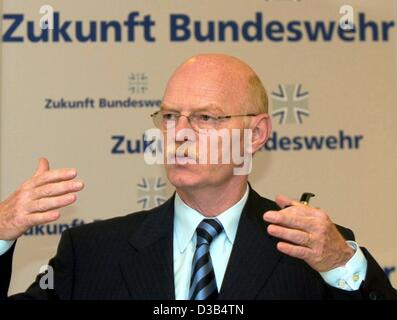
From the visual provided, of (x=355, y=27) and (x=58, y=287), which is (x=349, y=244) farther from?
(x=355, y=27)

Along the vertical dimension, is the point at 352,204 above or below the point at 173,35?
below

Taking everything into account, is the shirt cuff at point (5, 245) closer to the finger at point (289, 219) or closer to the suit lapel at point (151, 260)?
the suit lapel at point (151, 260)

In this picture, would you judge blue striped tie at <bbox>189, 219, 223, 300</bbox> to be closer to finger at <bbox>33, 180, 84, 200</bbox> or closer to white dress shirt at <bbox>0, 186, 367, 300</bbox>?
white dress shirt at <bbox>0, 186, 367, 300</bbox>

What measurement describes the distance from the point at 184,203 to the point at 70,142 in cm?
112

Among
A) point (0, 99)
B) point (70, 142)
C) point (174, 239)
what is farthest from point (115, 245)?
point (0, 99)

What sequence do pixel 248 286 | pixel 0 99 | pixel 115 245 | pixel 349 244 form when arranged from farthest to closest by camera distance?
pixel 0 99
pixel 115 245
pixel 248 286
pixel 349 244

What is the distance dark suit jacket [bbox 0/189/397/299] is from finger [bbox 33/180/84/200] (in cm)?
31

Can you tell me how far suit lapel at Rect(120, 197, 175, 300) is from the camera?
67.5 inches

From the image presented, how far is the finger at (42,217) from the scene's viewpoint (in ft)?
4.67

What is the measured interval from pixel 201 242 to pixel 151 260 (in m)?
0.15

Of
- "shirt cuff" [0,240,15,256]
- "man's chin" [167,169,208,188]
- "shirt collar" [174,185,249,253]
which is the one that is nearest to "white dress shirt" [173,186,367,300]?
"shirt collar" [174,185,249,253]

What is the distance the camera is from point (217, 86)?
187 cm

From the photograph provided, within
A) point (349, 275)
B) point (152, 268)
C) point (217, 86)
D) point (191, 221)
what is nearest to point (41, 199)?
point (152, 268)
